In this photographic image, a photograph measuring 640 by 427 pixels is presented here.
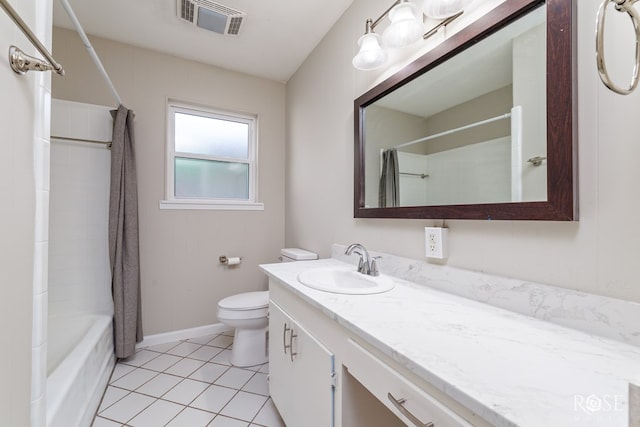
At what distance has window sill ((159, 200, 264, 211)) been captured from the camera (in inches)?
90.1

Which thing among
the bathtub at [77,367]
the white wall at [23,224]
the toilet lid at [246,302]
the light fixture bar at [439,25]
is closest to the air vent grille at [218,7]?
the white wall at [23,224]

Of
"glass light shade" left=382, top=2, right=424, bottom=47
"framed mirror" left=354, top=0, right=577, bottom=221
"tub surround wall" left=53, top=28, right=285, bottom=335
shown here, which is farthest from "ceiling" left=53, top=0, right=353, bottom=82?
"framed mirror" left=354, top=0, right=577, bottom=221

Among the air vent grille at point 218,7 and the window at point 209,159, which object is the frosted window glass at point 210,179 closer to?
the window at point 209,159

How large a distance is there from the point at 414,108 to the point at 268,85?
1856 mm

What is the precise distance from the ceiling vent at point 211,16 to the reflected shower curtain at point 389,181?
1392 mm

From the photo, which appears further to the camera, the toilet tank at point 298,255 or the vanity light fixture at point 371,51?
the toilet tank at point 298,255

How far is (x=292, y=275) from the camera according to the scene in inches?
53.1

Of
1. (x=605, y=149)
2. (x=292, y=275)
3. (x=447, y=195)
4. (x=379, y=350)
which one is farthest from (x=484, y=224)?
(x=292, y=275)

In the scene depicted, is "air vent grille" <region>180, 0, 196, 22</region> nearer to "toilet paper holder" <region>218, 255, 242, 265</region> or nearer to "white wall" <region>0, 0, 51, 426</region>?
"white wall" <region>0, 0, 51, 426</region>

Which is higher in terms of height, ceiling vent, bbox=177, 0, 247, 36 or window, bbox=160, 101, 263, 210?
ceiling vent, bbox=177, 0, 247, 36

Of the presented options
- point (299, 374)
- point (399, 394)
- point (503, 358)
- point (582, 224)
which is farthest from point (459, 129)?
point (299, 374)

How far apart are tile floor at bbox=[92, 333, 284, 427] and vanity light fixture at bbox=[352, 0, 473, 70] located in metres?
1.93

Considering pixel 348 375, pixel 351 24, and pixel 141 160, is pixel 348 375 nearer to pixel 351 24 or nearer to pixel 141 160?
pixel 351 24

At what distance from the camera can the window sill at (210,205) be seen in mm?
2290
